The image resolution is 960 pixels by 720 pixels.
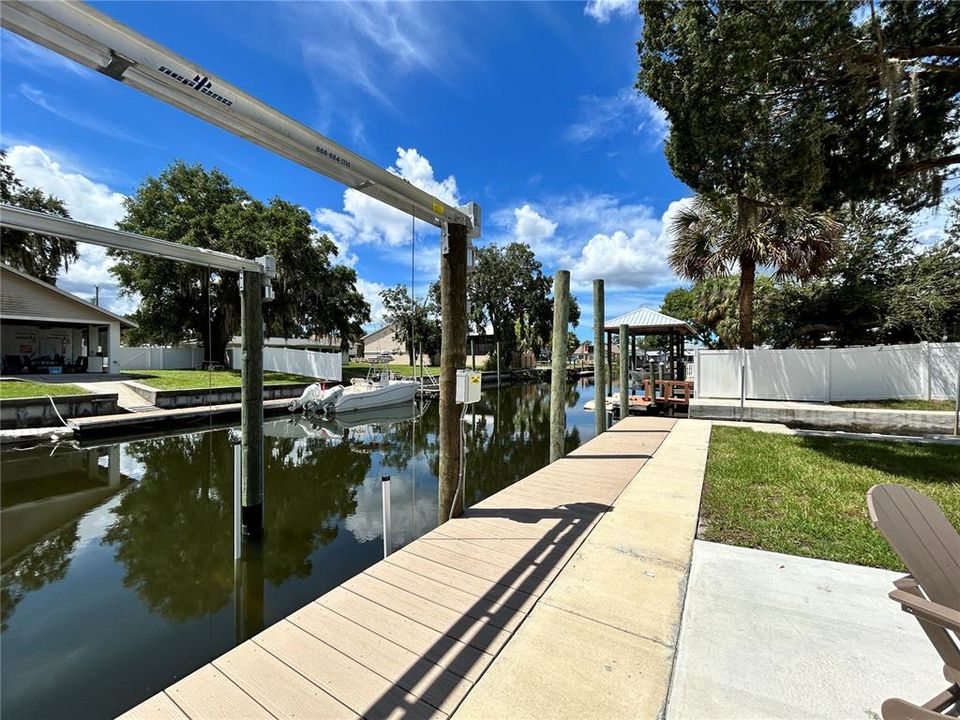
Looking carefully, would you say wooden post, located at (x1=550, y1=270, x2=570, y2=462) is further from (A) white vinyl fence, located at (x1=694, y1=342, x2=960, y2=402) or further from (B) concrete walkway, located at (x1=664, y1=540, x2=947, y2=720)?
(A) white vinyl fence, located at (x1=694, y1=342, x2=960, y2=402)

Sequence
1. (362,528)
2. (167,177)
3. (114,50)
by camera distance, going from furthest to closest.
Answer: (167,177)
(362,528)
(114,50)

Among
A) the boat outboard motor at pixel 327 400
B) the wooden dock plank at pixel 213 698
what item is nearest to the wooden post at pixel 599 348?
the wooden dock plank at pixel 213 698

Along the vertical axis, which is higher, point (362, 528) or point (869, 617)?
point (869, 617)

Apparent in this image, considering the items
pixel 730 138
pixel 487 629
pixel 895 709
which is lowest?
pixel 487 629

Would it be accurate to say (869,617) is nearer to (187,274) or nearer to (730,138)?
(730,138)

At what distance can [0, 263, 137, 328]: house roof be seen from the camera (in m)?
15.2

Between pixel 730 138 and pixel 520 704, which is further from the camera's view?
pixel 730 138

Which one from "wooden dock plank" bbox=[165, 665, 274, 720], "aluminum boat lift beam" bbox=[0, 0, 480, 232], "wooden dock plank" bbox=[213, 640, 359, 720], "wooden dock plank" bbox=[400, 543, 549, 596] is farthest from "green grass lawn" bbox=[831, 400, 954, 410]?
"wooden dock plank" bbox=[165, 665, 274, 720]

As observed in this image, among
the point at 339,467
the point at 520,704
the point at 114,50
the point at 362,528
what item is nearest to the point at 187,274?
the point at 339,467

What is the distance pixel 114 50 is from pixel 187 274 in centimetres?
2502

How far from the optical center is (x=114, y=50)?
187cm

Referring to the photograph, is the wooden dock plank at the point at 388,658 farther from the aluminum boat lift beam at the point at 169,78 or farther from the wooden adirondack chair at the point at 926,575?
the aluminum boat lift beam at the point at 169,78

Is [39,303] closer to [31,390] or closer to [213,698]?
[31,390]

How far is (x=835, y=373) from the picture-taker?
1107 centimetres
